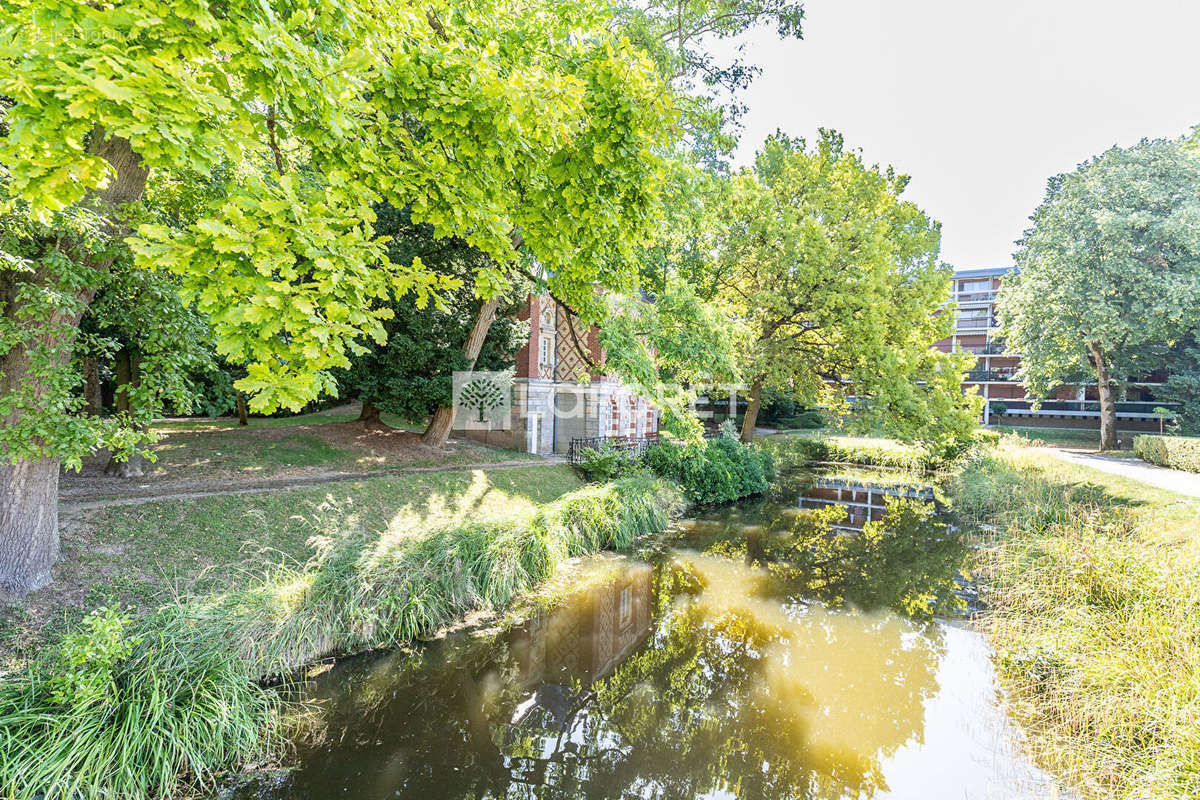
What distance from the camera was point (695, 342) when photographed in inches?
455

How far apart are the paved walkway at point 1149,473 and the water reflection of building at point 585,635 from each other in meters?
13.9

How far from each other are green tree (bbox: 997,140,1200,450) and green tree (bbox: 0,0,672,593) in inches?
1126

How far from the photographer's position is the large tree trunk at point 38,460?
4910 mm

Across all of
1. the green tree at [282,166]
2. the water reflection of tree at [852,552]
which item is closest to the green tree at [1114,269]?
the water reflection of tree at [852,552]

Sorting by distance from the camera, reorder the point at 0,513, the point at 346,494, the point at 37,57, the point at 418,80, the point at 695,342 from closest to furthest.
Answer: the point at 37,57 → the point at 418,80 → the point at 0,513 → the point at 346,494 → the point at 695,342

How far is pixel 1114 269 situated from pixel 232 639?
109 feet

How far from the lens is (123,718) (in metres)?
3.90

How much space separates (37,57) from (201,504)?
711 cm

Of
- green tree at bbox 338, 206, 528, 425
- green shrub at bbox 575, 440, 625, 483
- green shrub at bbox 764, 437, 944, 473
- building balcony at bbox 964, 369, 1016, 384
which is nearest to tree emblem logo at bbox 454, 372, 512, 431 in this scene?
green tree at bbox 338, 206, 528, 425

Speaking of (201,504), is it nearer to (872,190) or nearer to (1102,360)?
(872,190)

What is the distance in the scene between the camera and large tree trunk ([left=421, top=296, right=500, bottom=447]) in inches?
538

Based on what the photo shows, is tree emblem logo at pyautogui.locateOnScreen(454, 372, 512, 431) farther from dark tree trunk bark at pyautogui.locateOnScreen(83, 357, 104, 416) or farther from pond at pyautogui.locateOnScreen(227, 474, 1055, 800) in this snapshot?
pond at pyautogui.locateOnScreen(227, 474, 1055, 800)

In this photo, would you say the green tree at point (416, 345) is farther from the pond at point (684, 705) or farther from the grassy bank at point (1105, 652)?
the grassy bank at point (1105, 652)

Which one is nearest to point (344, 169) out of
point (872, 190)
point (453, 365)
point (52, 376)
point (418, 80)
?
point (418, 80)
